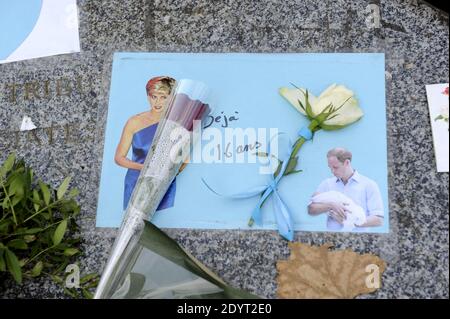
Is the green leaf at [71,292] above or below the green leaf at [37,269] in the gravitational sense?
below

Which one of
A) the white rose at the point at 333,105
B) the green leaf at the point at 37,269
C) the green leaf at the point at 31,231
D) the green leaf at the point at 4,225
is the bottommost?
the green leaf at the point at 37,269

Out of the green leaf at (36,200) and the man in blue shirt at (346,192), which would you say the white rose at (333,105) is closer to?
the man in blue shirt at (346,192)

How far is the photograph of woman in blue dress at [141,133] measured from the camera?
884 millimetres

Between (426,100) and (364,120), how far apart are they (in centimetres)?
11

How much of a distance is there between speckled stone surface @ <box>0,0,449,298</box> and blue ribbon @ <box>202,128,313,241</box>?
0.02m

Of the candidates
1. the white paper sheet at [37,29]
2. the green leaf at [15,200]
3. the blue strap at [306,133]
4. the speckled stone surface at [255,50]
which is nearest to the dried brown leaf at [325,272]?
the speckled stone surface at [255,50]

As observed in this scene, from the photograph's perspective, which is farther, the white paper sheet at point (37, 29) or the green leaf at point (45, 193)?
the white paper sheet at point (37, 29)

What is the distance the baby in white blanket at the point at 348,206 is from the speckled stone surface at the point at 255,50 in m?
0.02

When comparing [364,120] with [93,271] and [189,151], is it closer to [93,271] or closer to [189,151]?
[189,151]

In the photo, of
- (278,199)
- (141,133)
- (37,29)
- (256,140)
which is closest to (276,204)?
(278,199)

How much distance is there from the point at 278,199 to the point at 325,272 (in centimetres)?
13

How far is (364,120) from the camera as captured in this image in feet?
2.86

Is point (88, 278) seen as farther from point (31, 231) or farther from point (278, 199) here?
point (278, 199)
